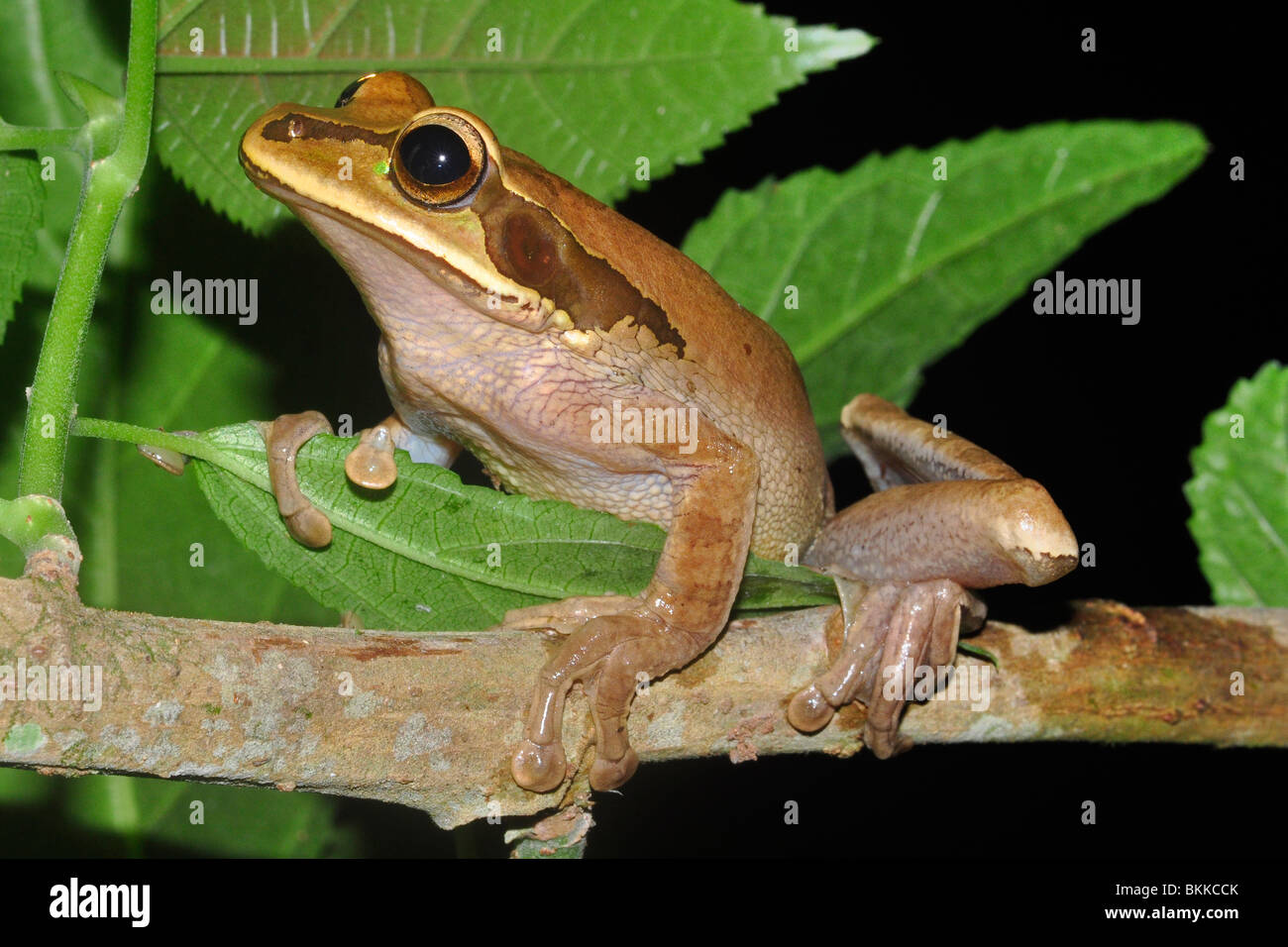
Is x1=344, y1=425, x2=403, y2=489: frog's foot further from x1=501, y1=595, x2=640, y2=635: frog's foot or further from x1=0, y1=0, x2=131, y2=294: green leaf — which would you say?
x1=0, y1=0, x2=131, y2=294: green leaf

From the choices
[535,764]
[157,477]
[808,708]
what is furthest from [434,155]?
[157,477]

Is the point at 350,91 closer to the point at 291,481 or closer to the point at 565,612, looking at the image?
the point at 291,481

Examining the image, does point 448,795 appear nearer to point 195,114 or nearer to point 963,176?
point 195,114

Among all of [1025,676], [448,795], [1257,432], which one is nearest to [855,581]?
[1025,676]

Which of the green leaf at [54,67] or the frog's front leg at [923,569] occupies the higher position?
the green leaf at [54,67]

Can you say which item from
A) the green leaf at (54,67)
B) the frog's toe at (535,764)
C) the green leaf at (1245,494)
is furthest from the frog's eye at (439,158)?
the green leaf at (1245,494)

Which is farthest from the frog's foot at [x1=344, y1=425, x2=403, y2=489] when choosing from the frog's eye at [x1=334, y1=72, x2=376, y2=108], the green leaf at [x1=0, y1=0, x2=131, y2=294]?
the green leaf at [x1=0, y1=0, x2=131, y2=294]

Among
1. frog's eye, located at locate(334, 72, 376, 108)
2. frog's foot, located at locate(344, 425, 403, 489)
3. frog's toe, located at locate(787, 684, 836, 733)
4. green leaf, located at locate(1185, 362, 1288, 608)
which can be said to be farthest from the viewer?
green leaf, located at locate(1185, 362, 1288, 608)

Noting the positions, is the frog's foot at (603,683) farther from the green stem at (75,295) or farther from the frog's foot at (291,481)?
the green stem at (75,295)
